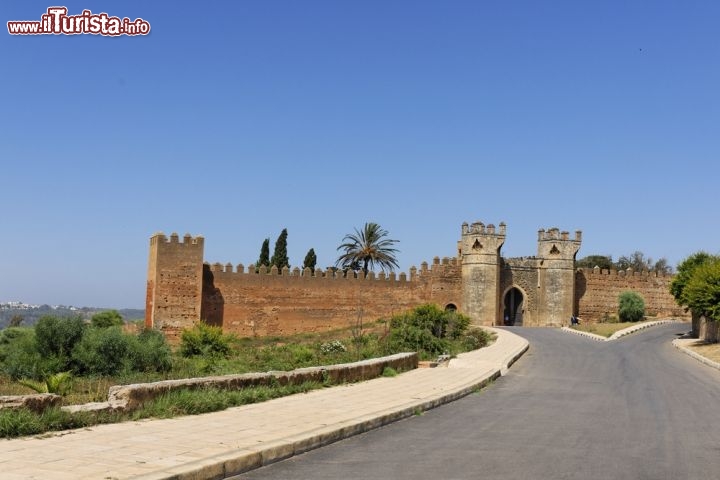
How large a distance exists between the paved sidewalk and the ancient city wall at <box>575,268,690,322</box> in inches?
1402

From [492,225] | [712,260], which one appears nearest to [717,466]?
[712,260]

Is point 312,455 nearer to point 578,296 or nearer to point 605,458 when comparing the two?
point 605,458

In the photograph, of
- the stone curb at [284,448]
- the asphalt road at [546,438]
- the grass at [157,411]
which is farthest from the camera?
the grass at [157,411]

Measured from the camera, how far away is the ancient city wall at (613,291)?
148ft

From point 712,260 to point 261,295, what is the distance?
20.8m

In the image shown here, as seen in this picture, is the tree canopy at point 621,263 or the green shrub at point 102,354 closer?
the green shrub at point 102,354

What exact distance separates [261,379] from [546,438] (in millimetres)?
3916

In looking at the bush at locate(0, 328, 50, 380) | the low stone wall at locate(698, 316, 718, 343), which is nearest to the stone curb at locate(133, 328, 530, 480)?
the bush at locate(0, 328, 50, 380)

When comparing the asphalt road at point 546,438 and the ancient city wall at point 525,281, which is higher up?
the ancient city wall at point 525,281

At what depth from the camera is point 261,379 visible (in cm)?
1039

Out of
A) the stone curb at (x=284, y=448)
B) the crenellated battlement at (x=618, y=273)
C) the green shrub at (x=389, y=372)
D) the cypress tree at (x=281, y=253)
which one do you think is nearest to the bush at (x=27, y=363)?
the green shrub at (x=389, y=372)

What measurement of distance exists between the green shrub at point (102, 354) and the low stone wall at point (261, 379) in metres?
5.12

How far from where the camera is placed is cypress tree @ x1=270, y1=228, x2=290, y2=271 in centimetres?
4756

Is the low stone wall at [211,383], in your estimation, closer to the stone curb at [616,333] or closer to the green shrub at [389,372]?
the green shrub at [389,372]
